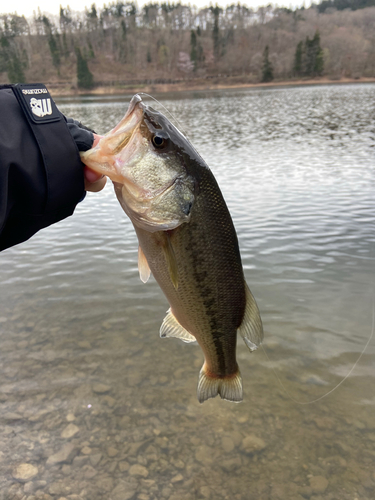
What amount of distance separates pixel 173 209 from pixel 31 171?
0.71 metres

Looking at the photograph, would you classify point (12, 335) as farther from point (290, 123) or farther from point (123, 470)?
point (290, 123)

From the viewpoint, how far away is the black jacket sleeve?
1.66 metres

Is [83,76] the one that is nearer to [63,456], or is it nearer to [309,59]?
[309,59]

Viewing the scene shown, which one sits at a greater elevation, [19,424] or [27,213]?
[27,213]

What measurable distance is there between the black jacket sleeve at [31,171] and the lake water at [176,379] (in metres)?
2.45

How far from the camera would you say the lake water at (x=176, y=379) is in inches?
124

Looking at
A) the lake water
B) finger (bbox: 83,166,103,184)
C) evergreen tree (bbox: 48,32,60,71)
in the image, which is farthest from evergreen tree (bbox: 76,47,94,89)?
finger (bbox: 83,166,103,184)

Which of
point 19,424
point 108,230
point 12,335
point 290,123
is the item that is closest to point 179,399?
point 19,424

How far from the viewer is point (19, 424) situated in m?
3.67

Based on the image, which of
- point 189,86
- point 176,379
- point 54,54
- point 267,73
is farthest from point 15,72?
point 176,379

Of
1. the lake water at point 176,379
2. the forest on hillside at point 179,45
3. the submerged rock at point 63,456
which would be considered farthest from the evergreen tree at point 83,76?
the submerged rock at point 63,456

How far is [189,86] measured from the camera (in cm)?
8475

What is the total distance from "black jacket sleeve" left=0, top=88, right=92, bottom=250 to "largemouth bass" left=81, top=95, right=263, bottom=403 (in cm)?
11

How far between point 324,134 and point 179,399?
2003cm
